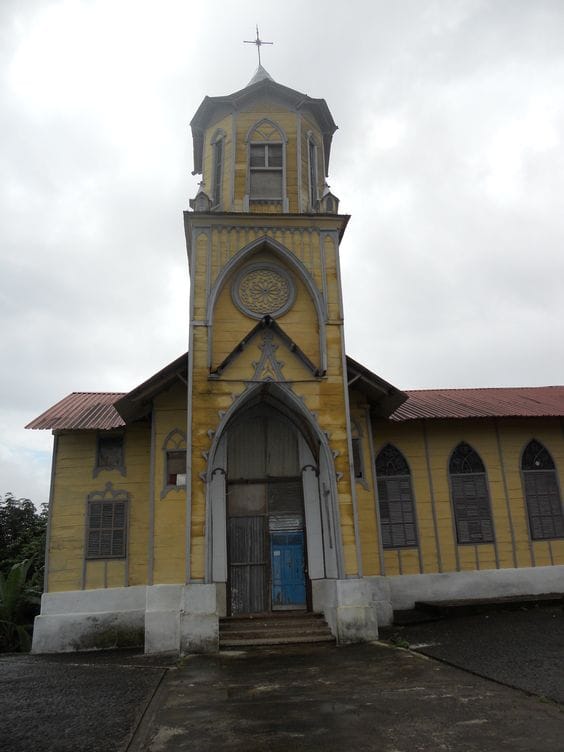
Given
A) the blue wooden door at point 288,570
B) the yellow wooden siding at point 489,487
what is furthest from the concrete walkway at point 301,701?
the yellow wooden siding at point 489,487

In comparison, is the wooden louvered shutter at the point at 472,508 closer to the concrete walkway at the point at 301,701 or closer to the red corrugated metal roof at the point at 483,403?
the red corrugated metal roof at the point at 483,403

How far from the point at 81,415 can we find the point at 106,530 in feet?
9.83

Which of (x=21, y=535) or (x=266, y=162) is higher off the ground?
(x=266, y=162)

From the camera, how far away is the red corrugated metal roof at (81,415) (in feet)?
44.3

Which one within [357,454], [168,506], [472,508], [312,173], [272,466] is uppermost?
[312,173]

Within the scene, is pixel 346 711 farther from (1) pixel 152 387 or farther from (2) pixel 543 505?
(2) pixel 543 505

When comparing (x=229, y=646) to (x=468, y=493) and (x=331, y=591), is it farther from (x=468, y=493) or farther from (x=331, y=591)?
(x=468, y=493)

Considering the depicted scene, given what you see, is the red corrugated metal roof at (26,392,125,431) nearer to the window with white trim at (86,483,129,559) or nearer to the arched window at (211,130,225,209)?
the window with white trim at (86,483,129,559)

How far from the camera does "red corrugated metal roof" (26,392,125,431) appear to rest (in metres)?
13.5

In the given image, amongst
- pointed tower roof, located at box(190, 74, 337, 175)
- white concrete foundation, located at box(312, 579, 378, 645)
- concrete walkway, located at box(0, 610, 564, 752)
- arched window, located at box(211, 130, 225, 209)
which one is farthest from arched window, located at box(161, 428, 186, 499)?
pointed tower roof, located at box(190, 74, 337, 175)

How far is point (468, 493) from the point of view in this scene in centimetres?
1518

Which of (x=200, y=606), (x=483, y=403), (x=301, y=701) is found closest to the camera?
(x=301, y=701)

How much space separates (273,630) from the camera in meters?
11.2

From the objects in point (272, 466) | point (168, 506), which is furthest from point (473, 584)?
point (168, 506)
